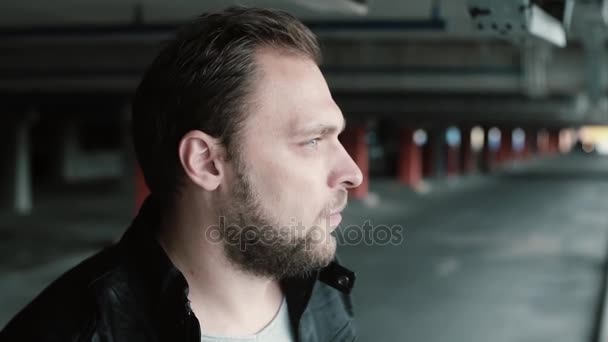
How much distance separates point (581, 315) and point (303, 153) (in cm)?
1074

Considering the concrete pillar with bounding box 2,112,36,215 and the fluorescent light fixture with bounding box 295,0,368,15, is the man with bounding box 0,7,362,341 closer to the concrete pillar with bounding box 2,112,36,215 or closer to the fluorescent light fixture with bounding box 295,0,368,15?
the fluorescent light fixture with bounding box 295,0,368,15

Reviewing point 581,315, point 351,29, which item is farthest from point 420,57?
point 581,315

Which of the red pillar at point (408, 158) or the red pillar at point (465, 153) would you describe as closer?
the red pillar at point (408, 158)

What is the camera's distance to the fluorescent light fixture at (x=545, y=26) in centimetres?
299

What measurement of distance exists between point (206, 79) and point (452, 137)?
4180cm

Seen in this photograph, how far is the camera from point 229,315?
2.12 metres

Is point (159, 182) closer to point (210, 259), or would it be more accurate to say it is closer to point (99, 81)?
point (210, 259)

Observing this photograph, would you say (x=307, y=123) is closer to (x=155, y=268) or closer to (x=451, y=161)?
(x=155, y=268)

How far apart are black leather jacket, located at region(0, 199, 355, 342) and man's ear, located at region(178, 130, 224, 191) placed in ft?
0.79

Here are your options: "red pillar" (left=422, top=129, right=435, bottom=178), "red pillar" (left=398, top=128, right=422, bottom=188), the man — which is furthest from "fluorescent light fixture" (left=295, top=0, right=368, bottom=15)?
"red pillar" (left=422, top=129, right=435, bottom=178)

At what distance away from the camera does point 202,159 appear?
6.51 feet

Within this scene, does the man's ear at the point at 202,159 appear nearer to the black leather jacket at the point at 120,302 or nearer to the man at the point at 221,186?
the man at the point at 221,186

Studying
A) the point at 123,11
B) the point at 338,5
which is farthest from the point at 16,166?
the point at 338,5

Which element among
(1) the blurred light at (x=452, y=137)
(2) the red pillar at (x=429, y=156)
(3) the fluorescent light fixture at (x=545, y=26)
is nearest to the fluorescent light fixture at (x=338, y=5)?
(3) the fluorescent light fixture at (x=545, y=26)
